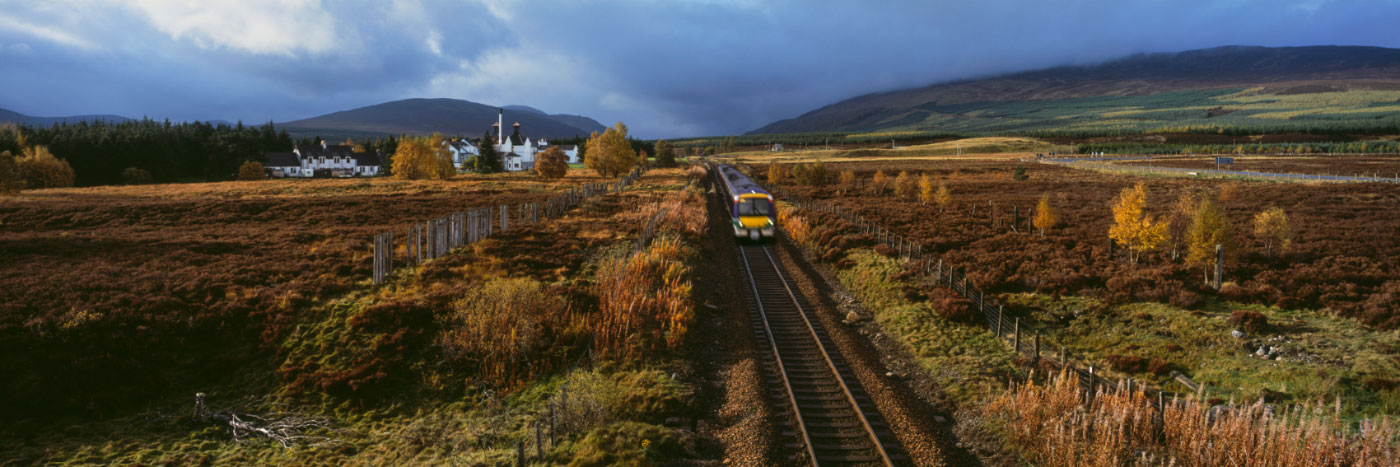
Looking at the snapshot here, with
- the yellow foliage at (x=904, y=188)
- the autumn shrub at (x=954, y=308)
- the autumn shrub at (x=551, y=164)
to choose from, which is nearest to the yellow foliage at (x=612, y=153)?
the autumn shrub at (x=551, y=164)

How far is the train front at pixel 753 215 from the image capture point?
110ft

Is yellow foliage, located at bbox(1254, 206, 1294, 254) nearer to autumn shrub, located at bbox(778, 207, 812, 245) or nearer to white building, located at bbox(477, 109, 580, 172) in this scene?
autumn shrub, located at bbox(778, 207, 812, 245)

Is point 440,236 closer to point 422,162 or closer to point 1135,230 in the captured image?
point 1135,230

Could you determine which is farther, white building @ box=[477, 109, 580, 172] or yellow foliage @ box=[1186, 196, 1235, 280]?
white building @ box=[477, 109, 580, 172]

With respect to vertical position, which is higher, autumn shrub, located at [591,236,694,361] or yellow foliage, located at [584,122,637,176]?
yellow foliage, located at [584,122,637,176]

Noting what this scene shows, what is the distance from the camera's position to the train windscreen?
→ 33.6 meters

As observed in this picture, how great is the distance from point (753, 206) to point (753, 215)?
46cm

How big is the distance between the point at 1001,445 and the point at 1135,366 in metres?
6.35

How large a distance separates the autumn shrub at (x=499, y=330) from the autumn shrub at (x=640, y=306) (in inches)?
52.9

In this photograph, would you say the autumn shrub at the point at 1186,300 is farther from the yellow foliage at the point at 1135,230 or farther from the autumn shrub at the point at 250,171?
the autumn shrub at the point at 250,171

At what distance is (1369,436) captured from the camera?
10094 mm

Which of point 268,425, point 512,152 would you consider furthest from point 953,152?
point 268,425

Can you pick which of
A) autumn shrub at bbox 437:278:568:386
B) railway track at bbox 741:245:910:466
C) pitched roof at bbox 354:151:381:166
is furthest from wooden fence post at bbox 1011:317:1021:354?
pitched roof at bbox 354:151:381:166

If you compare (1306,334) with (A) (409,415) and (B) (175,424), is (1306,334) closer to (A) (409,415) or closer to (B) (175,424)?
(A) (409,415)
